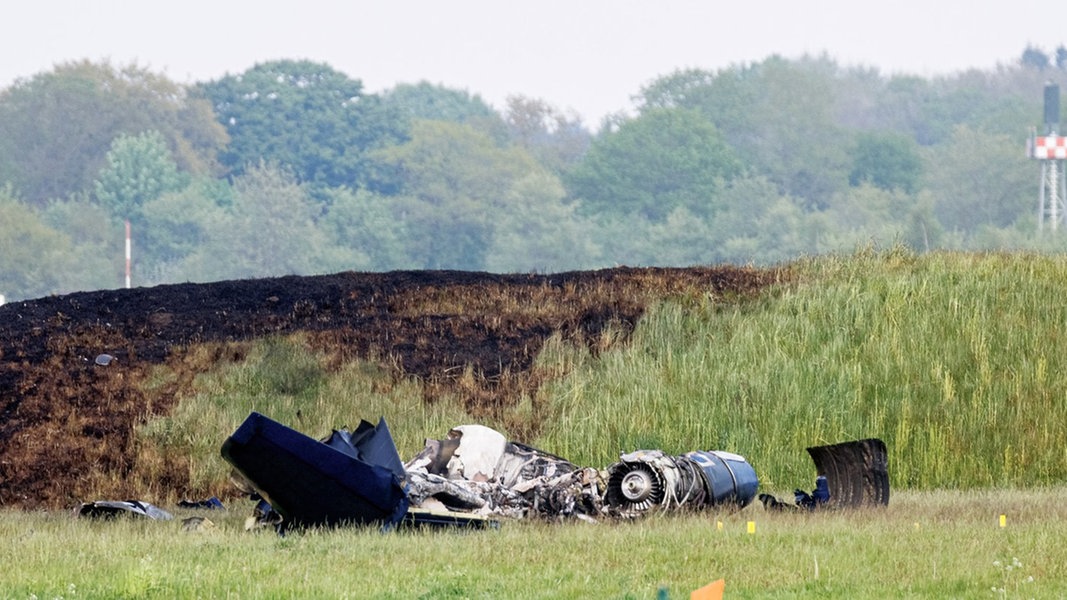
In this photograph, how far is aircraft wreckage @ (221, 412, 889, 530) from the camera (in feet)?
50.5

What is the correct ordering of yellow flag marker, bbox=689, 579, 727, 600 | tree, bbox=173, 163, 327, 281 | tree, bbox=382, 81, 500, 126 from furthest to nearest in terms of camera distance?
tree, bbox=382, 81, 500, 126 < tree, bbox=173, 163, 327, 281 < yellow flag marker, bbox=689, 579, 727, 600

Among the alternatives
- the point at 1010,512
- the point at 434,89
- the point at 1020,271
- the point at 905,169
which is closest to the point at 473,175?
the point at 905,169

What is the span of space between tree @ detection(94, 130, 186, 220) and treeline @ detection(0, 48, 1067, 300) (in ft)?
0.49

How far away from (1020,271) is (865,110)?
5476 inches

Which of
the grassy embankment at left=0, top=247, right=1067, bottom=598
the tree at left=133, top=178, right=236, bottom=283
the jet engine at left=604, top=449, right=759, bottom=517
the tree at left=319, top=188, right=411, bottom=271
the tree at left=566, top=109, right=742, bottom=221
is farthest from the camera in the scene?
the tree at left=566, top=109, right=742, bottom=221

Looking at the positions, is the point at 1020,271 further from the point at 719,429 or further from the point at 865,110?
the point at 865,110

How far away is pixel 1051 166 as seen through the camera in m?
116

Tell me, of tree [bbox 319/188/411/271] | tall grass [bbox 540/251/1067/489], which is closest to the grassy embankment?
tall grass [bbox 540/251/1067/489]

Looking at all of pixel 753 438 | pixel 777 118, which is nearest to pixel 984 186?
pixel 777 118

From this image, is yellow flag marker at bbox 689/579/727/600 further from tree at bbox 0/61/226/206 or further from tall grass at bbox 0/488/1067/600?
tree at bbox 0/61/226/206

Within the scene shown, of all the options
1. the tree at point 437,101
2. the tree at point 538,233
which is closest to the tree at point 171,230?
the tree at point 538,233

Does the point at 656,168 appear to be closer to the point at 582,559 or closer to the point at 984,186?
the point at 984,186

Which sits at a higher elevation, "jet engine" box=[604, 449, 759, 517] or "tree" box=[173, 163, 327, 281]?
"tree" box=[173, 163, 327, 281]

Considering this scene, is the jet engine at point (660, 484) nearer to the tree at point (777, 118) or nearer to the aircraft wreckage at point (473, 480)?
the aircraft wreckage at point (473, 480)
